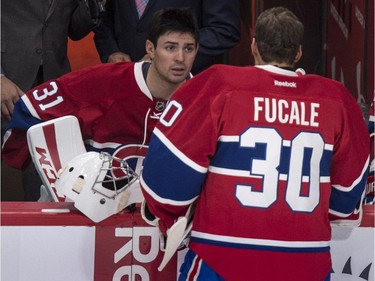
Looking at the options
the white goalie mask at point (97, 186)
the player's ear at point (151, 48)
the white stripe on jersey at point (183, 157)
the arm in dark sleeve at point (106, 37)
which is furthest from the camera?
the arm in dark sleeve at point (106, 37)

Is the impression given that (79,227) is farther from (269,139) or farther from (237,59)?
(237,59)

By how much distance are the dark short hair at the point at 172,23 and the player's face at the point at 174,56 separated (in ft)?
0.07

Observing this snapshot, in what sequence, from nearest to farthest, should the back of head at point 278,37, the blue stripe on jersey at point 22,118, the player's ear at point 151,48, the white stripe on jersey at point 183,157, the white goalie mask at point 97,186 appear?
the white stripe on jersey at point 183,157, the back of head at point 278,37, the white goalie mask at point 97,186, the blue stripe on jersey at point 22,118, the player's ear at point 151,48

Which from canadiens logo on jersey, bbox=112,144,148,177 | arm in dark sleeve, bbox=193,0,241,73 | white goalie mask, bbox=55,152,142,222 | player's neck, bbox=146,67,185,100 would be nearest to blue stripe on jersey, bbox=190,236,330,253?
white goalie mask, bbox=55,152,142,222

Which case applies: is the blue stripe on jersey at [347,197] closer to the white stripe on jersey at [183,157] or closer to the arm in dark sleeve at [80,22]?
the white stripe on jersey at [183,157]

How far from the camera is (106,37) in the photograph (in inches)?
163

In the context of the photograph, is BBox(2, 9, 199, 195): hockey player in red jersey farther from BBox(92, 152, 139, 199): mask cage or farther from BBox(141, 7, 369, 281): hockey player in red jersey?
BBox(141, 7, 369, 281): hockey player in red jersey

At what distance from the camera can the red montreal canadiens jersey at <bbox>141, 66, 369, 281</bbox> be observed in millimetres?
2492

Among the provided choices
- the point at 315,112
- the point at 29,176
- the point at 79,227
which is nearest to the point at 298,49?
the point at 315,112

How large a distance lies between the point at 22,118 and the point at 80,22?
66 cm

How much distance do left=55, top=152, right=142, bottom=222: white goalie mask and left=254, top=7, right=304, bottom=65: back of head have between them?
0.57 m

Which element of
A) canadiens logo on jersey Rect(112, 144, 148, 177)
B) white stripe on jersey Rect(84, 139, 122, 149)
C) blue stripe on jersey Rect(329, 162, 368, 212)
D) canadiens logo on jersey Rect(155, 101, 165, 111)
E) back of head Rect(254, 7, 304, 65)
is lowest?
canadiens logo on jersey Rect(112, 144, 148, 177)

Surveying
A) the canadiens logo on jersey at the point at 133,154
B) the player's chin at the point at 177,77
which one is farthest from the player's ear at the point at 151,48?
the canadiens logo on jersey at the point at 133,154

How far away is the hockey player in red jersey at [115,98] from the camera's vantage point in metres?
3.45
